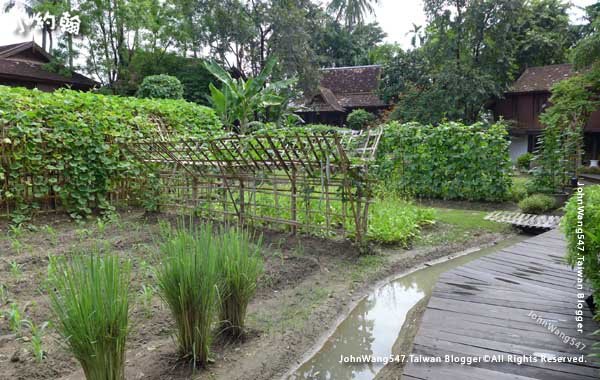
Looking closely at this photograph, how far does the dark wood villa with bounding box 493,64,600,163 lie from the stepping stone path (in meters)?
13.4

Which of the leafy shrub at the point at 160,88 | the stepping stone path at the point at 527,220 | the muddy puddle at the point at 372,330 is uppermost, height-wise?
the leafy shrub at the point at 160,88

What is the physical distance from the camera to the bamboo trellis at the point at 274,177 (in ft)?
17.0

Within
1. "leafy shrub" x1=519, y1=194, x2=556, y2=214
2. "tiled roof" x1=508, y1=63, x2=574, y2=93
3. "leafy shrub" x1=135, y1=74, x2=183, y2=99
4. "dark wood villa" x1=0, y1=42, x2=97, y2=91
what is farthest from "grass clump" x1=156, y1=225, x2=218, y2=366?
"tiled roof" x1=508, y1=63, x2=574, y2=93

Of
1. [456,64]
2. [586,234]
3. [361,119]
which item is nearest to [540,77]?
[456,64]

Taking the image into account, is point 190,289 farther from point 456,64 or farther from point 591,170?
point 591,170

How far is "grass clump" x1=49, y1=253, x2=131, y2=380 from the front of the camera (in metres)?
2.11

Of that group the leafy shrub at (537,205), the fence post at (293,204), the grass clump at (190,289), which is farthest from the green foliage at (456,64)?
the grass clump at (190,289)

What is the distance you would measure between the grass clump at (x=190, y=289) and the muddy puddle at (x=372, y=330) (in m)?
0.72

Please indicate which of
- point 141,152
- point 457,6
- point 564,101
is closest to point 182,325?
point 141,152

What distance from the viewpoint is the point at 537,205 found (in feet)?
27.6

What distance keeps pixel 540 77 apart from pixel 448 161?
1327 cm

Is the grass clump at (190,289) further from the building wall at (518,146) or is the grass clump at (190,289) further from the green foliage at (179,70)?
Answer: the building wall at (518,146)

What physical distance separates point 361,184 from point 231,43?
17.1 meters

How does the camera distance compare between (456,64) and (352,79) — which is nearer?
(456,64)
